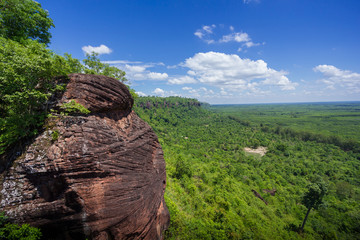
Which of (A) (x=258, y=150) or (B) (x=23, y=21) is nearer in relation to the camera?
(B) (x=23, y=21)

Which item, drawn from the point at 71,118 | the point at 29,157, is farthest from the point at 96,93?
the point at 29,157

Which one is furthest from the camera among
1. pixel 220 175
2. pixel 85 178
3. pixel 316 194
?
pixel 220 175

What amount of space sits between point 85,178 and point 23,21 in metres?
15.3

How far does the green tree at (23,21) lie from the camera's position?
11.7m

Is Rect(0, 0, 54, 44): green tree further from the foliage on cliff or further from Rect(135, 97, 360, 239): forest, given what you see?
Rect(135, 97, 360, 239): forest

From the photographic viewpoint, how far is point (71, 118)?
9109mm

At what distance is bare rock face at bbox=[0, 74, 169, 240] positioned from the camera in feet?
25.2

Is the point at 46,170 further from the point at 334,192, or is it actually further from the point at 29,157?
the point at 334,192

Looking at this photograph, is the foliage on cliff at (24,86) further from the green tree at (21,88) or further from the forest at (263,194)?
the forest at (263,194)

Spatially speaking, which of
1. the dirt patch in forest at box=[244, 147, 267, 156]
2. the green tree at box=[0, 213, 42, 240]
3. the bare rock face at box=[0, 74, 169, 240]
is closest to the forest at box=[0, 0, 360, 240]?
the green tree at box=[0, 213, 42, 240]

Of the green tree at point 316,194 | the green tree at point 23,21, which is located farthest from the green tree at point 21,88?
the green tree at point 316,194

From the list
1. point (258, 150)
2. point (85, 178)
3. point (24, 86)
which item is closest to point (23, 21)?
point (24, 86)

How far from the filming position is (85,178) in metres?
8.47

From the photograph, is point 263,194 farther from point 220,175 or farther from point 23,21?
point 23,21
